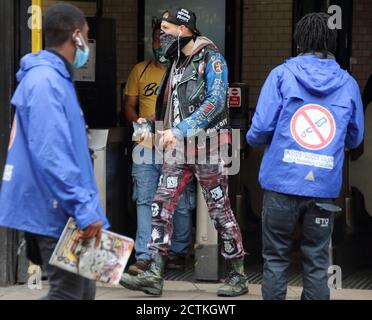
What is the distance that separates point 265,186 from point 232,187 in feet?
6.69

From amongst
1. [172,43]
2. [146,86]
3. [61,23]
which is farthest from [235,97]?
[61,23]

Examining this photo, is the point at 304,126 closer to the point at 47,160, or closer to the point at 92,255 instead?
the point at 92,255

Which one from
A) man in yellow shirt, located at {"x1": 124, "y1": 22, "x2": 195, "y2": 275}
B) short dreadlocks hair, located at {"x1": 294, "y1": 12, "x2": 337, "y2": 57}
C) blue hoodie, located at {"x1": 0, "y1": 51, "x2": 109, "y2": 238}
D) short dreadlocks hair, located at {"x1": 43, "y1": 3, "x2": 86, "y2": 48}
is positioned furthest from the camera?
man in yellow shirt, located at {"x1": 124, "y1": 22, "x2": 195, "y2": 275}

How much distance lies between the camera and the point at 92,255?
366 cm

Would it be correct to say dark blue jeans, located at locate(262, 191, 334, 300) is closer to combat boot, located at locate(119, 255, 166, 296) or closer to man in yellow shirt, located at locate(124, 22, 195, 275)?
combat boot, located at locate(119, 255, 166, 296)

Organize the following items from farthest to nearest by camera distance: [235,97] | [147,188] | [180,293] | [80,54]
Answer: [235,97] → [147,188] → [180,293] → [80,54]

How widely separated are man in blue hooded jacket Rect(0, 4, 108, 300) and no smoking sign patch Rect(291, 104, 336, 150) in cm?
128

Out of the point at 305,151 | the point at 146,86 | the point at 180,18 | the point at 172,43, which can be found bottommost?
the point at 305,151

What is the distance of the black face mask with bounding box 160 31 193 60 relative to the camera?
5.41 m

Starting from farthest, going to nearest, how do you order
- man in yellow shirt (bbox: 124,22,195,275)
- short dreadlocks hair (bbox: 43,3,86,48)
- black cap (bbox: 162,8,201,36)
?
man in yellow shirt (bbox: 124,22,195,275)
black cap (bbox: 162,8,201,36)
short dreadlocks hair (bbox: 43,3,86,48)

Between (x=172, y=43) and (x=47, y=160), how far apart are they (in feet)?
7.10

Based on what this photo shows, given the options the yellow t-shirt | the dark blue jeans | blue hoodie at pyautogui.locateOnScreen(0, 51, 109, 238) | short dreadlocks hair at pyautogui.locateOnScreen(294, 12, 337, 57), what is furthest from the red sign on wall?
blue hoodie at pyautogui.locateOnScreen(0, 51, 109, 238)

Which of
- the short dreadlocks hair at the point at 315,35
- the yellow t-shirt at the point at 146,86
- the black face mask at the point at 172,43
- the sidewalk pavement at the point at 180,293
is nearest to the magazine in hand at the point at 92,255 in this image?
the short dreadlocks hair at the point at 315,35
